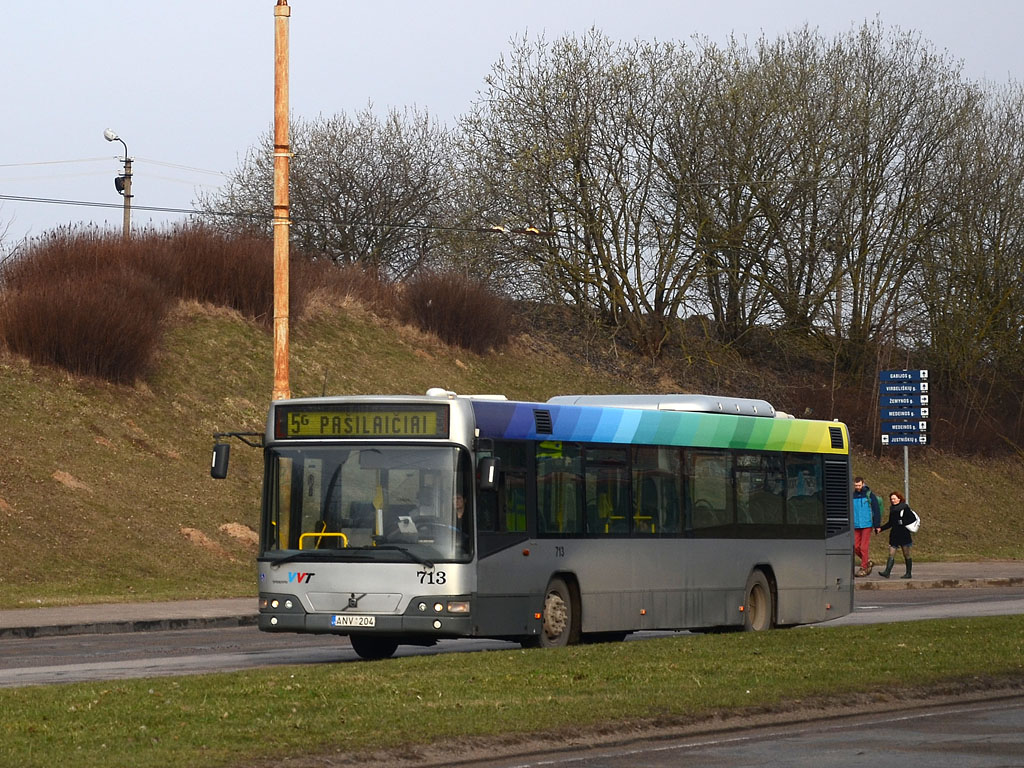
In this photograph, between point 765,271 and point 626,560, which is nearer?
point 626,560

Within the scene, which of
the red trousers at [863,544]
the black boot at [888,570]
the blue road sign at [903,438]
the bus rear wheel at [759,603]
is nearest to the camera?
the bus rear wheel at [759,603]

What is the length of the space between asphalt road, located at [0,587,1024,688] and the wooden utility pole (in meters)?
4.24

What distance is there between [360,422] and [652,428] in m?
3.71

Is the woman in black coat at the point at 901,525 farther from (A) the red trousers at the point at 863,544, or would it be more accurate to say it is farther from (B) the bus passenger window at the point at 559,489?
(B) the bus passenger window at the point at 559,489

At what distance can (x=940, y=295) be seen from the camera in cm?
5144

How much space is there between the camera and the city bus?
1645 cm

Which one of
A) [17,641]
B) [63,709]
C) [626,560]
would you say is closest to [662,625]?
[626,560]

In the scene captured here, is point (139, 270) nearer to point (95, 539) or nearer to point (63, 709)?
point (95, 539)

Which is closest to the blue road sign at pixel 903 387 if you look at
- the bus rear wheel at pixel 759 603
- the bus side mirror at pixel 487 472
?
the bus rear wheel at pixel 759 603

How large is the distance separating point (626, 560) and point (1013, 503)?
37.9 metres

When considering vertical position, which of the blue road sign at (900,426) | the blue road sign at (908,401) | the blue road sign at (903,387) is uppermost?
the blue road sign at (903,387)

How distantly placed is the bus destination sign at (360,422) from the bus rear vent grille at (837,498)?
6.81 metres

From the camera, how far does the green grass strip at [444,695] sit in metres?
9.64

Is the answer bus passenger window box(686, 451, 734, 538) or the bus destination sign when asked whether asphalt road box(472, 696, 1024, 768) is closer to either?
the bus destination sign
